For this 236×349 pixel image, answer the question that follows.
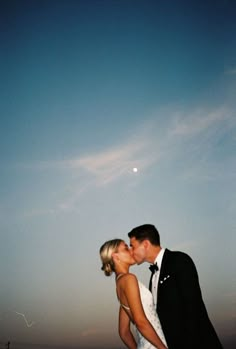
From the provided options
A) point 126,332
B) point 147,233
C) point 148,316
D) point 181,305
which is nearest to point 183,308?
point 181,305

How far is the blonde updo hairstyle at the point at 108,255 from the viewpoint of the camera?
4.98 metres

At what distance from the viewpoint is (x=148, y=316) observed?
4852 millimetres

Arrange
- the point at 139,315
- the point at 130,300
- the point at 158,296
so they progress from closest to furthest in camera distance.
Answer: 1. the point at 139,315
2. the point at 130,300
3. the point at 158,296

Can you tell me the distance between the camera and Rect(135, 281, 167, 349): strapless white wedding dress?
15.5ft

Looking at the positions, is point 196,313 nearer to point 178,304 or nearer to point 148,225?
point 178,304

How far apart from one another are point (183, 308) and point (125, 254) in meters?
1.23

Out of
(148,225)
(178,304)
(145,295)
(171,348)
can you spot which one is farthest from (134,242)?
(171,348)

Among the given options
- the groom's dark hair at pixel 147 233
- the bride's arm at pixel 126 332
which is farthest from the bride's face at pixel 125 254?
the bride's arm at pixel 126 332

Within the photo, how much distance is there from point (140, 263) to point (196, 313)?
4.19 ft

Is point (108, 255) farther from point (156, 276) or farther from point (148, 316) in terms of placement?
point (148, 316)

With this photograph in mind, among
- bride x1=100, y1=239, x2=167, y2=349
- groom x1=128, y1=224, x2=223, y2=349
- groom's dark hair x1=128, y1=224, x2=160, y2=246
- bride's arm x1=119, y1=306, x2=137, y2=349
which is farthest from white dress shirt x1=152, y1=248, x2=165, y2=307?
bride's arm x1=119, y1=306, x2=137, y2=349

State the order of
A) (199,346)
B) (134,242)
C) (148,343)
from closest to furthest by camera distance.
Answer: (199,346) < (148,343) < (134,242)

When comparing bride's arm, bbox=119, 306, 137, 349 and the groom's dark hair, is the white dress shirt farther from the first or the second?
bride's arm, bbox=119, 306, 137, 349

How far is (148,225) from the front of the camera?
5.30 meters
